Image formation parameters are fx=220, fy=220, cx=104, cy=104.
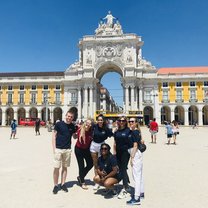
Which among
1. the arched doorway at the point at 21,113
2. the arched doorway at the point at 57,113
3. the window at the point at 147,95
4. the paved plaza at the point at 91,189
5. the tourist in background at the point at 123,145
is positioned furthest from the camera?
the arched doorway at the point at 21,113

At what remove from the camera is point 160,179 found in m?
6.92

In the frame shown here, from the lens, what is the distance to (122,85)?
58500 millimetres

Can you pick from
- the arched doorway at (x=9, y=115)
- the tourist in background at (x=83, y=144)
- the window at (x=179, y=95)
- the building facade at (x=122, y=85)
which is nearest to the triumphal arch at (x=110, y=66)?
the building facade at (x=122, y=85)

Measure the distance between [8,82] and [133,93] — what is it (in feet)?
116

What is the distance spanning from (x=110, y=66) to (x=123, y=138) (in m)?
55.8

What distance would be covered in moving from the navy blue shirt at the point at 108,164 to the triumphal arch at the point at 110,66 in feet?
163

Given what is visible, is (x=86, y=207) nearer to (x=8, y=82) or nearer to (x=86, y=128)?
(x=86, y=128)

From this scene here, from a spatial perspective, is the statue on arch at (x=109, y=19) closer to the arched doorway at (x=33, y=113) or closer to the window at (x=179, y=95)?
the window at (x=179, y=95)

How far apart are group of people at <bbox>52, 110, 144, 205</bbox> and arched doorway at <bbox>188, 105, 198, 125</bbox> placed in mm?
58293

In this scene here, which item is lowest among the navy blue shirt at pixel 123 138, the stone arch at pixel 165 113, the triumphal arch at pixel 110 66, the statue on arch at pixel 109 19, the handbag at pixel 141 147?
the handbag at pixel 141 147

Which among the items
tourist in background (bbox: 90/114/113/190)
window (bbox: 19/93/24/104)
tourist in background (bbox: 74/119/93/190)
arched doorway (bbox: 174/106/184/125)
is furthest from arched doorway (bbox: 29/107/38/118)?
tourist in background (bbox: 90/114/113/190)

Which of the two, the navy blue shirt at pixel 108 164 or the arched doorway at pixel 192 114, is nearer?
the navy blue shirt at pixel 108 164

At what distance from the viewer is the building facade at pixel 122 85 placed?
56531 mm

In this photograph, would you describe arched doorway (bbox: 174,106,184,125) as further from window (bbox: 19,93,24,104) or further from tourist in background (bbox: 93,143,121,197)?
tourist in background (bbox: 93,143,121,197)
